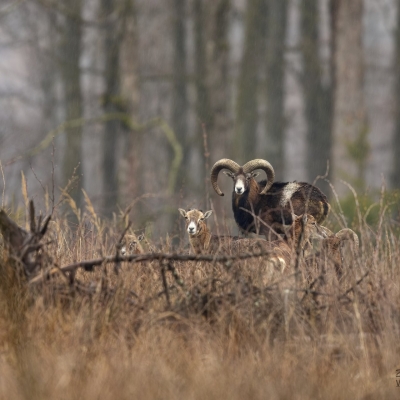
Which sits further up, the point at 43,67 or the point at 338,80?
the point at 43,67

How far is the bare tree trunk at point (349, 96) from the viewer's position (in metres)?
21.2

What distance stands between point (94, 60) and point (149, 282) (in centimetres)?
3061

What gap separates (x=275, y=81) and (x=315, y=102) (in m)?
1.56

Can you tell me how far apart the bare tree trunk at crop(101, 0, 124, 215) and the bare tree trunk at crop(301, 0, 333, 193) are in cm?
662

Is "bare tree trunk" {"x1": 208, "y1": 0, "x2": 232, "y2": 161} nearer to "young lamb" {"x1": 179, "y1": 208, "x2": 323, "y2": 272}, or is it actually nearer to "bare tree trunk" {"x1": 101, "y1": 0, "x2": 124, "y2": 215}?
"bare tree trunk" {"x1": 101, "y1": 0, "x2": 124, "y2": 215}

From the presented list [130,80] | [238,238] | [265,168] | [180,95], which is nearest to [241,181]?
[265,168]

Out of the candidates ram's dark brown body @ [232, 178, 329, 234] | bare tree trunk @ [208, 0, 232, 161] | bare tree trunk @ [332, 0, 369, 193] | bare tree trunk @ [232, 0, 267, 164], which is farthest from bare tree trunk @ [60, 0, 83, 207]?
ram's dark brown body @ [232, 178, 329, 234]

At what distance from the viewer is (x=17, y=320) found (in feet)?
19.9

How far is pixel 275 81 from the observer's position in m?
34.5

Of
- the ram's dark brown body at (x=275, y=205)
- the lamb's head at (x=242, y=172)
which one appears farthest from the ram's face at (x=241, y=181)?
the ram's dark brown body at (x=275, y=205)

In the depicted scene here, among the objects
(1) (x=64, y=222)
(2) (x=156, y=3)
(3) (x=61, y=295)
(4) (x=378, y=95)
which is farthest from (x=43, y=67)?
(3) (x=61, y=295)

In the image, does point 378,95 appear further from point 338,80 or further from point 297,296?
point 297,296

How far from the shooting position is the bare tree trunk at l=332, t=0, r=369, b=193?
2120 centimetres

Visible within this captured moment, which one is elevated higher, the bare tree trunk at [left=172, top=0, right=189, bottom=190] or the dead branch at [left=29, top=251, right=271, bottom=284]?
the bare tree trunk at [left=172, top=0, right=189, bottom=190]
